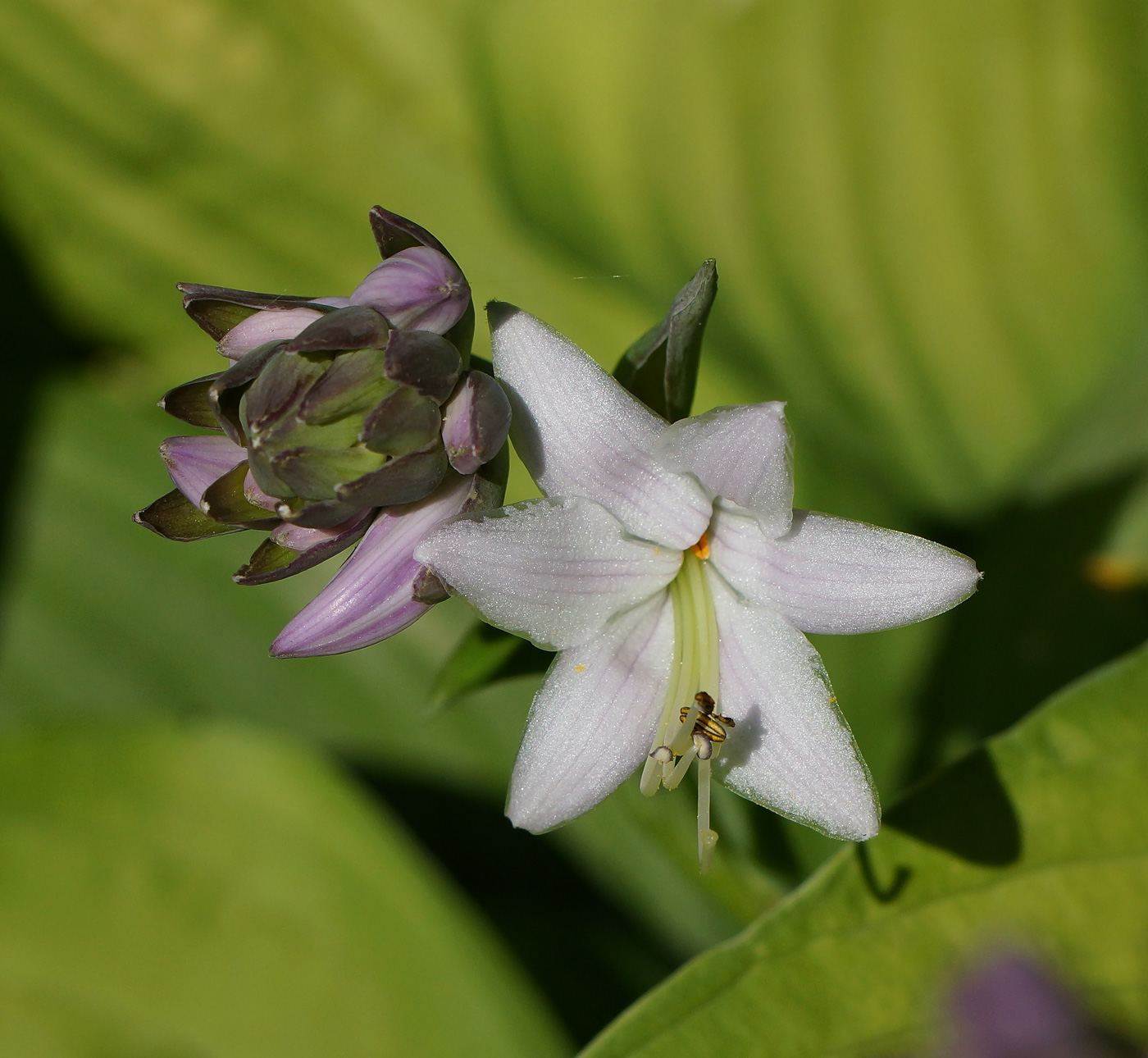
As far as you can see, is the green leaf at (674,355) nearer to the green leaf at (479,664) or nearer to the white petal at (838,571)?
the white petal at (838,571)

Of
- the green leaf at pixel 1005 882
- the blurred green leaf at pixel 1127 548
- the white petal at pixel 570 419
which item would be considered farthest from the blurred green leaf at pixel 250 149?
the green leaf at pixel 1005 882

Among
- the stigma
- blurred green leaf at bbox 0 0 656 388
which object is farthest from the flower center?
blurred green leaf at bbox 0 0 656 388

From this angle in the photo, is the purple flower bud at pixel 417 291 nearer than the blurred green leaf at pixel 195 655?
Yes

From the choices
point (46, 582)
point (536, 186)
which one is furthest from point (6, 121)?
point (536, 186)

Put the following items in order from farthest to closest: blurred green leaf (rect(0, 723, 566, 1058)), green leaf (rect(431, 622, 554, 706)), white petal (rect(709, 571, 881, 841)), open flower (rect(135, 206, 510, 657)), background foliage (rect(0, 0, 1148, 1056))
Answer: blurred green leaf (rect(0, 723, 566, 1058)) → background foliage (rect(0, 0, 1148, 1056)) → green leaf (rect(431, 622, 554, 706)) → white petal (rect(709, 571, 881, 841)) → open flower (rect(135, 206, 510, 657))

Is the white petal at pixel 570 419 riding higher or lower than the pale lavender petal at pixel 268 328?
lower

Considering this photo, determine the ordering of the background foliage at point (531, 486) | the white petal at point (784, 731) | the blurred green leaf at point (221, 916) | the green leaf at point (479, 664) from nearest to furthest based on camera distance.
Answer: the white petal at point (784, 731) < the green leaf at point (479, 664) < the background foliage at point (531, 486) < the blurred green leaf at point (221, 916)

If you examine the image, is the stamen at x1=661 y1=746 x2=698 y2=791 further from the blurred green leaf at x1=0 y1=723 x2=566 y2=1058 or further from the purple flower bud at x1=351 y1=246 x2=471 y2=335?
the blurred green leaf at x1=0 y1=723 x2=566 y2=1058

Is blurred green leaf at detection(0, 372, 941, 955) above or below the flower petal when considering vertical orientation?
below

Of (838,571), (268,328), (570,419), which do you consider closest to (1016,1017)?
(838,571)
